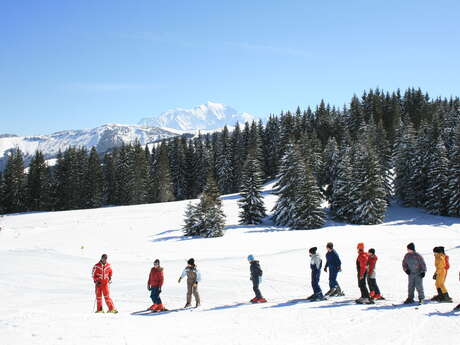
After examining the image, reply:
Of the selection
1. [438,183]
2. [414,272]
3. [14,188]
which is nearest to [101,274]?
[414,272]

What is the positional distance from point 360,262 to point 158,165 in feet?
221

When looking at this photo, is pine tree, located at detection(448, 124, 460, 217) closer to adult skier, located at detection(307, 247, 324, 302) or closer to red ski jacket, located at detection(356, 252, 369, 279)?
red ski jacket, located at detection(356, 252, 369, 279)

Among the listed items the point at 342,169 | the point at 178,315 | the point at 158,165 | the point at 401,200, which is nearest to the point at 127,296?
the point at 178,315

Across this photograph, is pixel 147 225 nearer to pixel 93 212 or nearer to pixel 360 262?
pixel 93 212

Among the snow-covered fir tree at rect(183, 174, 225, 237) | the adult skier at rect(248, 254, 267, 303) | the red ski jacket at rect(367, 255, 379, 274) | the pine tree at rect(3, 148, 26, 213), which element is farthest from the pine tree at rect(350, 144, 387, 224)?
the pine tree at rect(3, 148, 26, 213)

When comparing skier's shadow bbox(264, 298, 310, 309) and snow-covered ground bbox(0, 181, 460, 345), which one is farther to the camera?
skier's shadow bbox(264, 298, 310, 309)

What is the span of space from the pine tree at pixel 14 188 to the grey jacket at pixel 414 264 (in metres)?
74.4

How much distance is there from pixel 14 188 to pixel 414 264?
74.9 m

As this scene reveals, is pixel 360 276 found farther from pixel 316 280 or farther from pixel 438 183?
pixel 438 183

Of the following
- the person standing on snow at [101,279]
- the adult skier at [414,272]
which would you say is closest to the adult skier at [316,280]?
the adult skier at [414,272]

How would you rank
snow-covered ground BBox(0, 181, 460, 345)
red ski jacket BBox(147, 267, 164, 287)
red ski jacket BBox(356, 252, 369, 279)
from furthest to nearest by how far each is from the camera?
1. red ski jacket BBox(147, 267, 164, 287)
2. red ski jacket BBox(356, 252, 369, 279)
3. snow-covered ground BBox(0, 181, 460, 345)

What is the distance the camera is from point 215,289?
58.3ft

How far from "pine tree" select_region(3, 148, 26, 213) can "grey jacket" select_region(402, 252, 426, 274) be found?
74383 millimetres

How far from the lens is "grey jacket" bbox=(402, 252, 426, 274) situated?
1229cm
